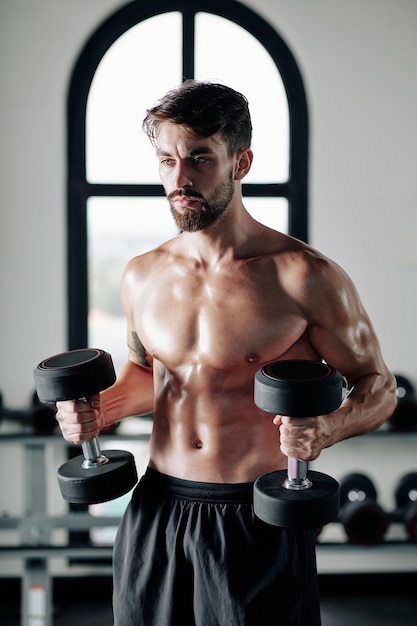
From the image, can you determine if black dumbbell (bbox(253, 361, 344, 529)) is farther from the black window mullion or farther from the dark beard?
the black window mullion

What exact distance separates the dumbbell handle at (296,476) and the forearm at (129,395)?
40cm

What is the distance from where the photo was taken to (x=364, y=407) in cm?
109

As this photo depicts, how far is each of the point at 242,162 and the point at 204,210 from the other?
0.45ft

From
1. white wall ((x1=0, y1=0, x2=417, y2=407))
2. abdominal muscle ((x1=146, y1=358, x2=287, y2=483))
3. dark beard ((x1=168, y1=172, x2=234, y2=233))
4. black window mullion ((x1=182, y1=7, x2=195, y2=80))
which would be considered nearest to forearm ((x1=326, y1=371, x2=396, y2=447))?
abdominal muscle ((x1=146, y1=358, x2=287, y2=483))

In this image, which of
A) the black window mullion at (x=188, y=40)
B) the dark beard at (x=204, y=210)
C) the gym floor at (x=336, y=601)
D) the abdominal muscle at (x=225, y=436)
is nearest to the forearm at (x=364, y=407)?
the abdominal muscle at (x=225, y=436)

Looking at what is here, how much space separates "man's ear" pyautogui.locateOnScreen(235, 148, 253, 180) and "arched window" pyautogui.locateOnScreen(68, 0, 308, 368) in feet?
4.62

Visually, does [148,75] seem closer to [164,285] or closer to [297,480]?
[164,285]

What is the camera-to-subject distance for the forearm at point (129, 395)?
4.24 ft

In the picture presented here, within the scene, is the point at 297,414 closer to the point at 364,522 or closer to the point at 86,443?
the point at 86,443

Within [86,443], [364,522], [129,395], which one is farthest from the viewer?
[364,522]

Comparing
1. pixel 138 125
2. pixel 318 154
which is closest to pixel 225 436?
pixel 318 154

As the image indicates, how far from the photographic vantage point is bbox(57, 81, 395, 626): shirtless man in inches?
43.1

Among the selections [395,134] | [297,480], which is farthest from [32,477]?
[395,134]

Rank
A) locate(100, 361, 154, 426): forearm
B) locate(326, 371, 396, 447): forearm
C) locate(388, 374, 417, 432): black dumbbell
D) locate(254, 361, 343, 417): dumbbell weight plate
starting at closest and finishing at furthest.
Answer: locate(254, 361, 343, 417): dumbbell weight plate < locate(326, 371, 396, 447): forearm < locate(100, 361, 154, 426): forearm < locate(388, 374, 417, 432): black dumbbell
